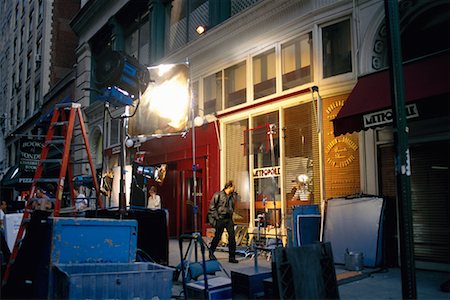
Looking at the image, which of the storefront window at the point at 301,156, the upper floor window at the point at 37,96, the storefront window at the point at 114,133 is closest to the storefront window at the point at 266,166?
the storefront window at the point at 301,156

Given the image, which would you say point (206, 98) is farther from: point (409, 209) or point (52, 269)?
point (409, 209)

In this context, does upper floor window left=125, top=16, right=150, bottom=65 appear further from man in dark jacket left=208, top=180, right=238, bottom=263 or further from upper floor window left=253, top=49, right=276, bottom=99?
man in dark jacket left=208, top=180, right=238, bottom=263

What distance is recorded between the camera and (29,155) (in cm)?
1847

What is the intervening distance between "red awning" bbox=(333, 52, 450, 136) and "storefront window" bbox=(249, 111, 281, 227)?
2.95 meters

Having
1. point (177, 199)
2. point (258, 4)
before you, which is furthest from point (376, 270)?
point (177, 199)

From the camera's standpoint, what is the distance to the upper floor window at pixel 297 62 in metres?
10.5

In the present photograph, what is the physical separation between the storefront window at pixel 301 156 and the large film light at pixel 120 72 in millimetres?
4519

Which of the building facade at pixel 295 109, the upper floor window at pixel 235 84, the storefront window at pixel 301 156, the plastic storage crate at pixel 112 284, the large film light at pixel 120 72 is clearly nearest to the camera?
the plastic storage crate at pixel 112 284

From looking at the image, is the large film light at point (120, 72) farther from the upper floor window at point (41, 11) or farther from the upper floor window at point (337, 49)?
the upper floor window at point (41, 11)

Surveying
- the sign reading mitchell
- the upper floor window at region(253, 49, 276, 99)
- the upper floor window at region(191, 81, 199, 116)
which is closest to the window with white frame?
the upper floor window at region(191, 81, 199, 116)

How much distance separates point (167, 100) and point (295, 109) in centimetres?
435

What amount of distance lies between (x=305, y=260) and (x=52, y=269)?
2835mm

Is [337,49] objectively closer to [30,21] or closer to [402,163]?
[402,163]

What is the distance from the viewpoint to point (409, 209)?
11.9 ft
